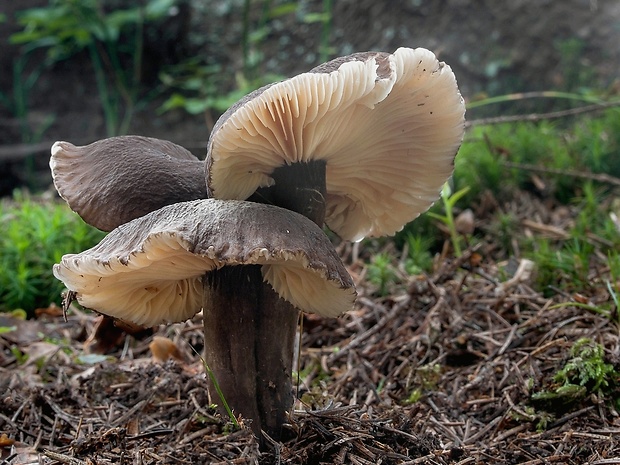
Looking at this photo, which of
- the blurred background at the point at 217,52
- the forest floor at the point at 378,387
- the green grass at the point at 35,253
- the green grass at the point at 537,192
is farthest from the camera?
the blurred background at the point at 217,52

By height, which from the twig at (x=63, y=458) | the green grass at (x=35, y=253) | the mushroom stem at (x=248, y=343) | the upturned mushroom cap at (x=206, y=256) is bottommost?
the green grass at (x=35, y=253)

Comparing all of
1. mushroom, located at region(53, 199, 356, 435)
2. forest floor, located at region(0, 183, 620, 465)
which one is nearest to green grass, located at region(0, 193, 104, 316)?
forest floor, located at region(0, 183, 620, 465)

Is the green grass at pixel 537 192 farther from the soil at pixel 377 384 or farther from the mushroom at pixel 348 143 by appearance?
the mushroom at pixel 348 143

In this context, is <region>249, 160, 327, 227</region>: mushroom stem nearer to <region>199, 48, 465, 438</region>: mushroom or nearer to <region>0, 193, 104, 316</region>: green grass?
<region>199, 48, 465, 438</region>: mushroom

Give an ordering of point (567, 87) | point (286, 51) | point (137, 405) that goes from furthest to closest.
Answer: point (286, 51) → point (567, 87) → point (137, 405)

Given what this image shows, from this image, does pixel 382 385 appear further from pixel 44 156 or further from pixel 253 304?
pixel 44 156

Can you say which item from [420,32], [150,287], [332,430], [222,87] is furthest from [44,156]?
[332,430]

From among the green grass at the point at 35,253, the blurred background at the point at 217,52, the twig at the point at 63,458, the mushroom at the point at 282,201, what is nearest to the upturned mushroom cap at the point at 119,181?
the mushroom at the point at 282,201
